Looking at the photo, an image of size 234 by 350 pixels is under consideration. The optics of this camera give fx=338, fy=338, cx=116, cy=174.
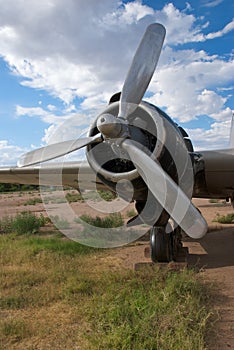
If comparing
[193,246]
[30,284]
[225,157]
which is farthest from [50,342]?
[193,246]

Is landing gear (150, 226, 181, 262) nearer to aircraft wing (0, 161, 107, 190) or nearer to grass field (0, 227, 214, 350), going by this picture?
grass field (0, 227, 214, 350)

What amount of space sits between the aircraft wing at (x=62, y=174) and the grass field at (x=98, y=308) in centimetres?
203

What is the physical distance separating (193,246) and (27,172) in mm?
5487

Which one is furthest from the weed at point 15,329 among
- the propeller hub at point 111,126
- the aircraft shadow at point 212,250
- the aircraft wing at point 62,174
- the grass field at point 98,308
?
the aircraft shadow at point 212,250

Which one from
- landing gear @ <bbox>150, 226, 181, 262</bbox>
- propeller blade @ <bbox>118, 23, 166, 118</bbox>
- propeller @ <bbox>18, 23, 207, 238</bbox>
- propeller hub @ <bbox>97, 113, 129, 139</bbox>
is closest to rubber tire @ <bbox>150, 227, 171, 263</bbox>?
landing gear @ <bbox>150, 226, 181, 262</bbox>

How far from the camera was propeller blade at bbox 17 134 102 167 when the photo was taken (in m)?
5.94

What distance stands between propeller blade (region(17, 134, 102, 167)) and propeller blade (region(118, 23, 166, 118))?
873 millimetres

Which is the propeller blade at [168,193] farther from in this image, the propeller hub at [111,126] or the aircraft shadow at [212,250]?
the aircraft shadow at [212,250]

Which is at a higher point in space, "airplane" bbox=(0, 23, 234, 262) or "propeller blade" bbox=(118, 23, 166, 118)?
"propeller blade" bbox=(118, 23, 166, 118)

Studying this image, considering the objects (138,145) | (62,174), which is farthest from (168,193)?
(62,174)

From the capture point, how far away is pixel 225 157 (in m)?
6.94

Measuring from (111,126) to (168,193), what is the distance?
1336mm

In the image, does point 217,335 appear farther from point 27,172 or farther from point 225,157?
point 27,172

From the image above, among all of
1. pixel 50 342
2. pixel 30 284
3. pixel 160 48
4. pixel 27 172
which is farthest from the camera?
pixel 27 172
